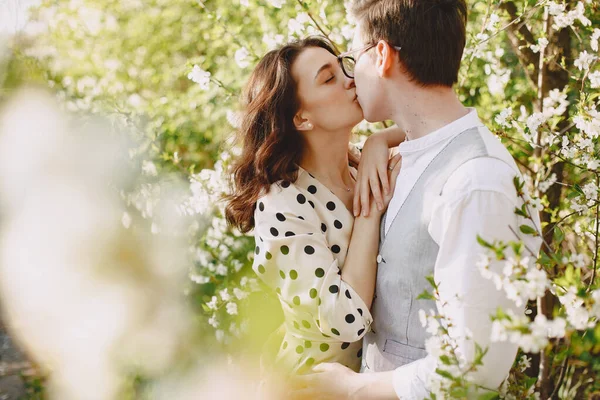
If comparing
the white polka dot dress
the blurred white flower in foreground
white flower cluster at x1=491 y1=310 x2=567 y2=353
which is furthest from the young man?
the blurred white flower in foreground

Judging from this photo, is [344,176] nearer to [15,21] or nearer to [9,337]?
[15,21]

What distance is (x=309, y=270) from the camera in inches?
71.1

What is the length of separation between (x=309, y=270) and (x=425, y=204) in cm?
43

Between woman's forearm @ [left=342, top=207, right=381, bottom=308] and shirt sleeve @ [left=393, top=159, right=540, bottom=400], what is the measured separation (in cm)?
34

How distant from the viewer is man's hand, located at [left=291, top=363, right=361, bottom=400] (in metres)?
1.74

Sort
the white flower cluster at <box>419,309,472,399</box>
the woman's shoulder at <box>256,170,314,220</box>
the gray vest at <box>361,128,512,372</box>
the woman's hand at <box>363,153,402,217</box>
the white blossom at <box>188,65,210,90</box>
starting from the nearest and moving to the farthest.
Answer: the white flower cluster at <box>419,309,472,399</box> → the gray vest at <box>361,128,512,372</box> → the woman's hand at <box>363,153,402,217</box> → the woman's shoulder at <box>256,170,314,220</box> → the white blossom at <box>188,65,210,90</box>

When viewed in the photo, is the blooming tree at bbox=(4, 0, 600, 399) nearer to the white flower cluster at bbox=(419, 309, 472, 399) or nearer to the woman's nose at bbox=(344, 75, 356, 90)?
the white flower cluster at bbox=(419, 309, 472, 399)

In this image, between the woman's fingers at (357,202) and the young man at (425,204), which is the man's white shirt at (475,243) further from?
the woman's fingers at (357,202)

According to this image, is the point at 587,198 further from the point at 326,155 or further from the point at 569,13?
the point at 326,155

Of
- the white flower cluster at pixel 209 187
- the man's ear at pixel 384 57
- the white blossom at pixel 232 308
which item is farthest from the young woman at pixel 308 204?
the white blossom at pixel 232 308

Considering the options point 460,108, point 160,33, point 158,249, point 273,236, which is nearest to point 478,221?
point 460,108

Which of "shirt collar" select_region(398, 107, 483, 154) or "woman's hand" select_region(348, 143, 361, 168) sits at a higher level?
"shirt collar" select_region(398, 107, 483, 154)

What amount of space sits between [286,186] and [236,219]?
295mm

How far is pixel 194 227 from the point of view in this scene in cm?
393
